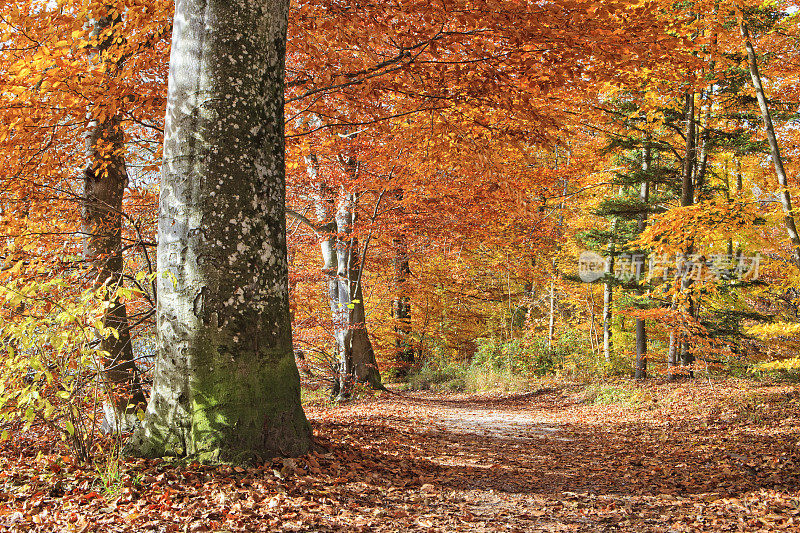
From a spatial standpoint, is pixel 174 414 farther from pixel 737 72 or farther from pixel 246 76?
pixel 737 72

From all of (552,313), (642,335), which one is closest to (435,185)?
(642,335)

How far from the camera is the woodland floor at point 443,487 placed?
2875 millimetres

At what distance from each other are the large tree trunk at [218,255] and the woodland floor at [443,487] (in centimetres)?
27

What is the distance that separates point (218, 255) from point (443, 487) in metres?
2.40

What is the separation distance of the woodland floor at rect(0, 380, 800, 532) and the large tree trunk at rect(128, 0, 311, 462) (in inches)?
10.5

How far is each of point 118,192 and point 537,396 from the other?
1134 cm

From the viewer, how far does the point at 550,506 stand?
3559mm

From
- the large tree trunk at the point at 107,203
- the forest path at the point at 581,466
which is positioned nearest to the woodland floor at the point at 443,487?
the forest path at the point at 581,466

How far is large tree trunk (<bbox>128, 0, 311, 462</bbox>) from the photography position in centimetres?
341

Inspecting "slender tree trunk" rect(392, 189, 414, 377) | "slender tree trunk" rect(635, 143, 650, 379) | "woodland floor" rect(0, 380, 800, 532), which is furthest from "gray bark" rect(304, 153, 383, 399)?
"slender tree trunk" rect(635, 143, 650, 379)

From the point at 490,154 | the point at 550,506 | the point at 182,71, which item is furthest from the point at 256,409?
the point at 490,154

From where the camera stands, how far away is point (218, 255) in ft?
11.2

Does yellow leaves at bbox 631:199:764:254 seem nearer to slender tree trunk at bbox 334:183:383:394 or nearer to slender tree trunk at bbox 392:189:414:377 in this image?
slender tree trunk at bbox 334:183:383:394

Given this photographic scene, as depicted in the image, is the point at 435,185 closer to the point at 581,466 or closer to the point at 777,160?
the point at 777,160
